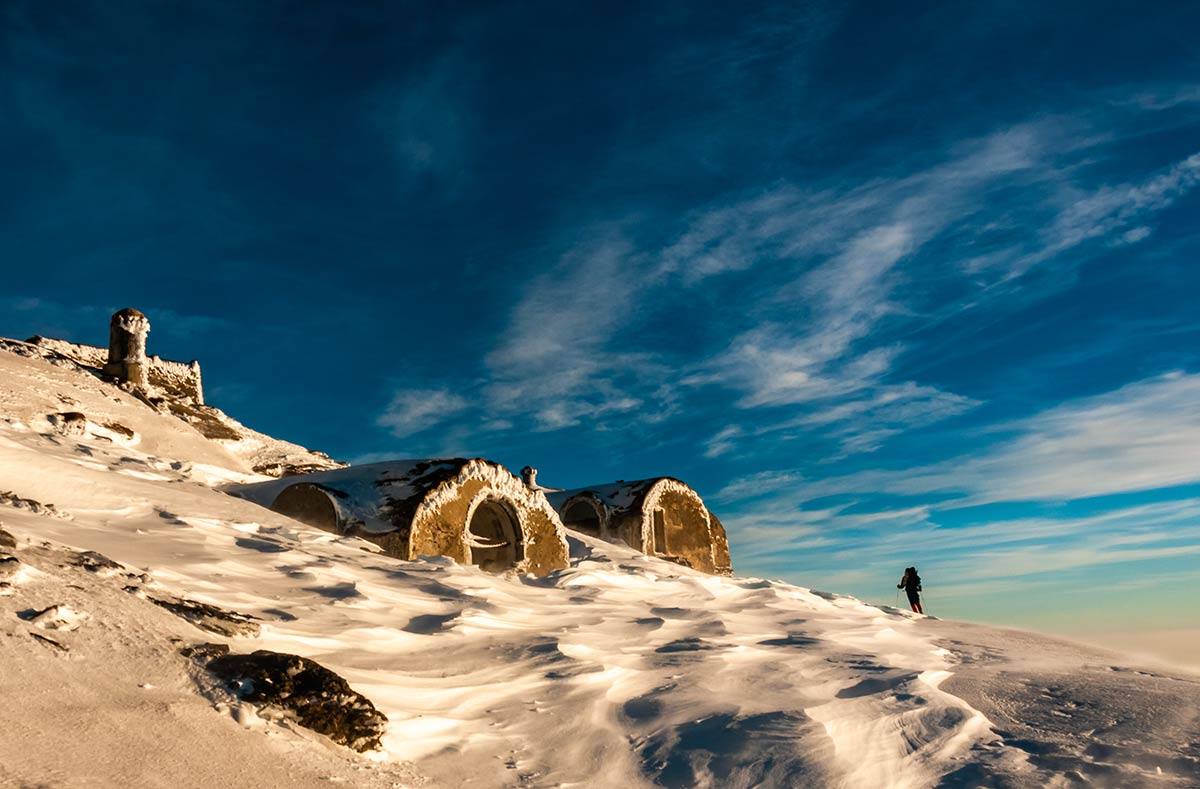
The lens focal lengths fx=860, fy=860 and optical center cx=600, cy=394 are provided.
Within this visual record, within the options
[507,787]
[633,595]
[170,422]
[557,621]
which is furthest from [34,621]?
[170,422]

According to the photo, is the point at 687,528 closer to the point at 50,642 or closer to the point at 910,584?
the point at 910,584

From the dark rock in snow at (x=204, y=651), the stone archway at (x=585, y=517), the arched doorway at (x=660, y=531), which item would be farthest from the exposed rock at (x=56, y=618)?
the arched doorway at (x=660, y=531)

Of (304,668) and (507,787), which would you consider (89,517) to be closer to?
(304,668)

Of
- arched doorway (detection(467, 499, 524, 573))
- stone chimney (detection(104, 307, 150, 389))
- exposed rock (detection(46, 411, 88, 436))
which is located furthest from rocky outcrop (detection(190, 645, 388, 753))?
stone chimney (detection(104, 307, 150, 389))

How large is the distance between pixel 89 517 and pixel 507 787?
5.16 meters

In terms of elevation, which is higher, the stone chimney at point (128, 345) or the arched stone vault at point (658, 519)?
the stone chimney at point (128, 345)

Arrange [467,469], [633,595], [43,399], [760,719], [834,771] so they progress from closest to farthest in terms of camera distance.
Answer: [834,771]
[760,719]
[633,595]
[467,469]
[43,399]

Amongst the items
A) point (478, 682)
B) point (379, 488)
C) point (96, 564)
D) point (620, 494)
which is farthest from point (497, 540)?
point (96, 564)

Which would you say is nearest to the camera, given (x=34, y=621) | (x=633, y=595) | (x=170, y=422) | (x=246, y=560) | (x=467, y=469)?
(x=34, y=621)

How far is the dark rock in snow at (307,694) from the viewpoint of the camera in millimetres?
3949

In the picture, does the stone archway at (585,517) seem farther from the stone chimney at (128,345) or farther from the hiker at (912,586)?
the stone chimney at (128,345)

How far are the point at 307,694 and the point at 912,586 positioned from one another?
14698mm

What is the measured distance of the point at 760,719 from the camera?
15.8ft

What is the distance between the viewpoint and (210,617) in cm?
493
